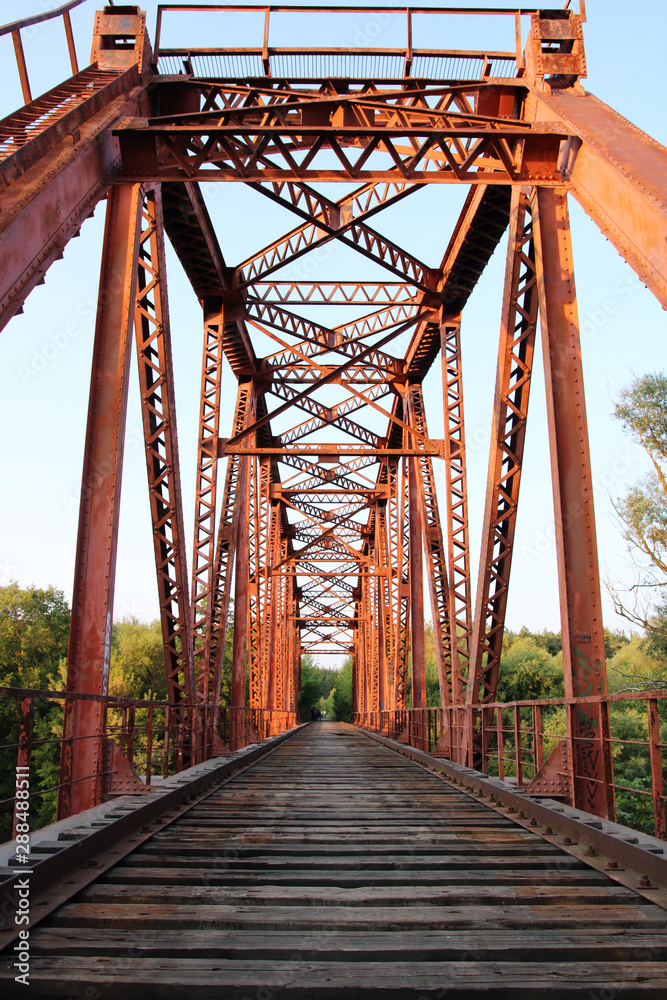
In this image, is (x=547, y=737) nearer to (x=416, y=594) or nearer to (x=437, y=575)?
(x=437, y=575)

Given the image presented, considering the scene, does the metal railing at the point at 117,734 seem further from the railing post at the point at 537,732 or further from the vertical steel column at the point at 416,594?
the vertical steel column at the point at 416,594

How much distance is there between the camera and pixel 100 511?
7.07m

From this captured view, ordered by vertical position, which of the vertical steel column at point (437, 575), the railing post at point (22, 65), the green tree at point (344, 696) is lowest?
the green tree at point (344, 696)

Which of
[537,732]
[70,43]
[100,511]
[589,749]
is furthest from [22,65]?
[589,749]

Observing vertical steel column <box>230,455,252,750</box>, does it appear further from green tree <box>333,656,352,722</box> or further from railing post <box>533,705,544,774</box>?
green tree <box>333,656,352,722</box>

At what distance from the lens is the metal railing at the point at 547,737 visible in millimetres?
4316

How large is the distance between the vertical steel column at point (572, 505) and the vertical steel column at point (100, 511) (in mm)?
3743

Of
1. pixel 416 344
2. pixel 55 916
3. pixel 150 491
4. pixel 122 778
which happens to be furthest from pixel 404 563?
pixel 55 916

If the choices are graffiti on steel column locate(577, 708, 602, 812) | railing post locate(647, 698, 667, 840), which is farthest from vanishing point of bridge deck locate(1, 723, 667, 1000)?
graffiti on steel column locate(577, 708, 602, 812)

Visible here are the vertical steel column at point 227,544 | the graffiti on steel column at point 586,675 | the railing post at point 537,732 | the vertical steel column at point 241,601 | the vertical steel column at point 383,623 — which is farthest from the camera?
the vertical steel column at point 383,623

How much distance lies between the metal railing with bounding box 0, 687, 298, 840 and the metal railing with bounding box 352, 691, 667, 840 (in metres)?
3.04

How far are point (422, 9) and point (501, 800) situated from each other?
8.48 meters

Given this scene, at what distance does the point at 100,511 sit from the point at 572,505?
13.6 feet

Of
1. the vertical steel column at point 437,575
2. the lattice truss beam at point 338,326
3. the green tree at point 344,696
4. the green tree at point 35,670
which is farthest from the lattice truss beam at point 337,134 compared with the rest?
the green tree at point 344,696
